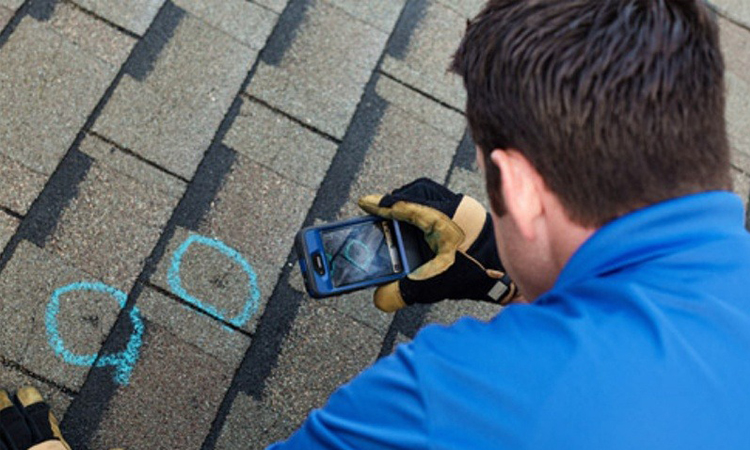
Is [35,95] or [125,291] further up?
[35,95]

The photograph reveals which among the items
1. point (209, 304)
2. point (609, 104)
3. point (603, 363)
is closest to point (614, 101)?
point (609, 104)

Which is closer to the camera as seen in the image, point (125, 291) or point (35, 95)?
point (125, 291)

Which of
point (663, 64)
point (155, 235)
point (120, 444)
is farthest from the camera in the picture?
point (155, 235)

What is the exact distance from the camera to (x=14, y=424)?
2.37 metres

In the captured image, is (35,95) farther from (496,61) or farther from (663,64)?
(663,64)

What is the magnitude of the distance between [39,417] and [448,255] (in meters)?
1.29

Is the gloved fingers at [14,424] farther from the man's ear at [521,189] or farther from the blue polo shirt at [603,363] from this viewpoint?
the man's ear at [521,189]

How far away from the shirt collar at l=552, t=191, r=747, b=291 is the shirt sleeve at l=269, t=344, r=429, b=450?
1.04 ft

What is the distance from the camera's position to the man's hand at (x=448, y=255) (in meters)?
2.37

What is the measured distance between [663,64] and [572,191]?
0.89ft

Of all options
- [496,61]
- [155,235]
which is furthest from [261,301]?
[496,61]

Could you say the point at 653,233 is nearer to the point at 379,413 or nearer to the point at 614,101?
the point at 614,101

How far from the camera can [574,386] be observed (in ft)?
3.73

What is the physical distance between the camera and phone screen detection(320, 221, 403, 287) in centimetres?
245
